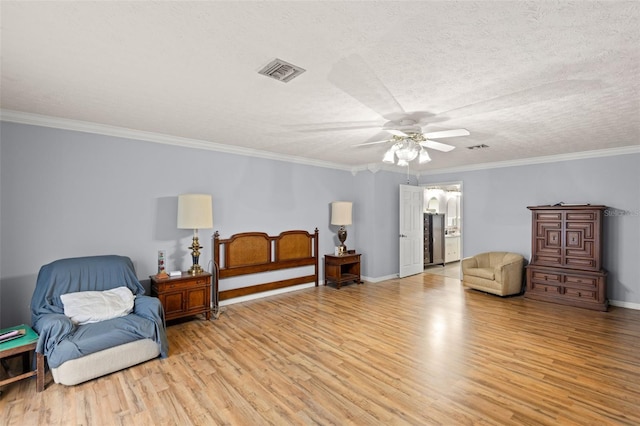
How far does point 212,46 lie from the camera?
192 centimetres

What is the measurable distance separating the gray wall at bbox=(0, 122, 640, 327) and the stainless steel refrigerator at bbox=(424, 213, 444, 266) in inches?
56.9

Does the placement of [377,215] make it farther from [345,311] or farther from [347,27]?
[347,27]

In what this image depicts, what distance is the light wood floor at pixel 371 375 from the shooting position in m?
2.21

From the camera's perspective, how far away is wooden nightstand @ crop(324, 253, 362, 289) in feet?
19.2

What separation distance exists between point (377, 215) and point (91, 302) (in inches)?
191

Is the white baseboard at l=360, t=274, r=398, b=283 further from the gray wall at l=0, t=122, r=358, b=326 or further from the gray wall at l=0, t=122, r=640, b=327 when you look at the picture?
the gray wall at l=0, t=122, r=358, b=326

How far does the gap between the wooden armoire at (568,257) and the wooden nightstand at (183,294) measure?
5.13 m

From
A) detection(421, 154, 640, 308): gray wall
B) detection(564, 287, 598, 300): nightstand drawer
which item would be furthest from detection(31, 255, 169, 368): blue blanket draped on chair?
detection(421, 154, 640, 308): gray wall

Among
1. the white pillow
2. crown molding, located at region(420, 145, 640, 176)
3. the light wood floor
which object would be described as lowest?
the light wood floor

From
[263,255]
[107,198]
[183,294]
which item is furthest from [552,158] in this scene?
[107,198]

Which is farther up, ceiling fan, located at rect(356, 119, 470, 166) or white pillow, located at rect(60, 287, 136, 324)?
ceiling fan, located at rect(356, 119, 470, 166)

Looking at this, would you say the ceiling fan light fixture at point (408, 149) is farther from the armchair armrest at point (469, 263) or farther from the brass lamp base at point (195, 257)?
the armchair armrest at point (469, 263)

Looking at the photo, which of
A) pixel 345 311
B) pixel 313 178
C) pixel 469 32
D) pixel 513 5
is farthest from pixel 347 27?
pixel 313 178

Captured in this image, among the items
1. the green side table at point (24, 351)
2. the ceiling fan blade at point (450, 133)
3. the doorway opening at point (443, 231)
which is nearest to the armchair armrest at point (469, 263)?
the doorway opening at point (443, 231)
